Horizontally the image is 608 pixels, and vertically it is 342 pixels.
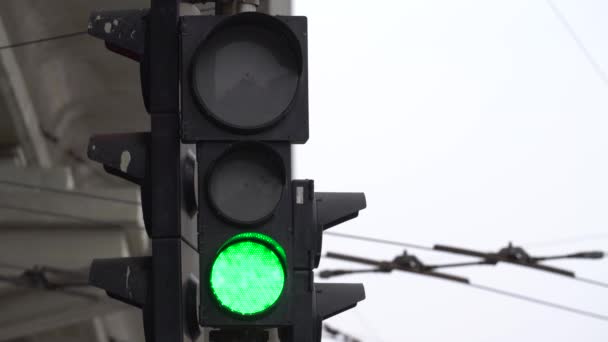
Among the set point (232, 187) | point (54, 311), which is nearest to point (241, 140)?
point (232, 187)

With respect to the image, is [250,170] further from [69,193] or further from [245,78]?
[69,193]

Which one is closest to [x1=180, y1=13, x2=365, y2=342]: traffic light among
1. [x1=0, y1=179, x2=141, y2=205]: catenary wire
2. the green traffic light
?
the green traffic light

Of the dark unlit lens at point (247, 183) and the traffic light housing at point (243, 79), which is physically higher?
the traffic light housing at point (243, 79)

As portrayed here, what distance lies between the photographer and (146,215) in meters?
5.10

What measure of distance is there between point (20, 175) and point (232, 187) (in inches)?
935

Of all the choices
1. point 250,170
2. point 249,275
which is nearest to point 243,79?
point 250,170

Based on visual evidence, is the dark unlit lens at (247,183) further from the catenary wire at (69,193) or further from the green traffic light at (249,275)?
the catenary wire at (69,193)

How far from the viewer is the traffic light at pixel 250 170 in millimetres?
4836

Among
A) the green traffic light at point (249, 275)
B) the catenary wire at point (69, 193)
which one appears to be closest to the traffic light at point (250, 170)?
the green traffic light at point (249, 275)

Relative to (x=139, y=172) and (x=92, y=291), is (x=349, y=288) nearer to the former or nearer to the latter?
(x=139, y=172)

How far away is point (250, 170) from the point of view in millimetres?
4871

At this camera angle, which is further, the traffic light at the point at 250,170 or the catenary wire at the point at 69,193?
the catenary wire at the point at 69,193

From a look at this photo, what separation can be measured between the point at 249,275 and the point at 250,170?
0.32m

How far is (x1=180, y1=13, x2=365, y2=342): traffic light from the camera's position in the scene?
15.9 ft
